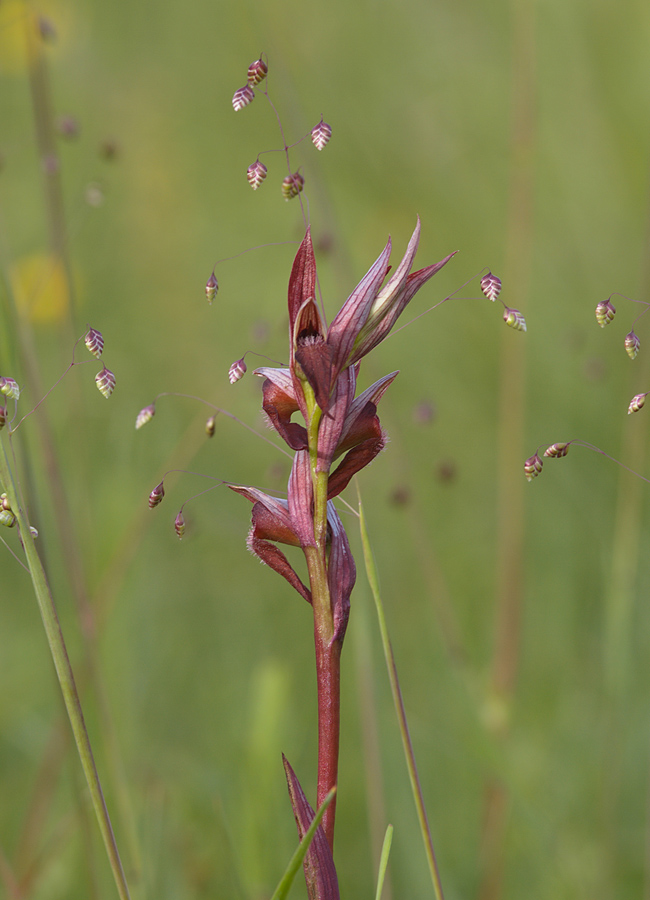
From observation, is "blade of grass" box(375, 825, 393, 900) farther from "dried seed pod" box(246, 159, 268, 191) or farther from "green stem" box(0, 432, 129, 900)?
"dried seed pod" box(246, 159, 268, 191)

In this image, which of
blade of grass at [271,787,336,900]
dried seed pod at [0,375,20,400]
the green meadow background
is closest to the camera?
blade of grass at [271,787,336,900]

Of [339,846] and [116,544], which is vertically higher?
[116,544]

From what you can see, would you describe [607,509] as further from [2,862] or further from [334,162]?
[2,862]

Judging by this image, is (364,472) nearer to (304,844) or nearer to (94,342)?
(94,342)

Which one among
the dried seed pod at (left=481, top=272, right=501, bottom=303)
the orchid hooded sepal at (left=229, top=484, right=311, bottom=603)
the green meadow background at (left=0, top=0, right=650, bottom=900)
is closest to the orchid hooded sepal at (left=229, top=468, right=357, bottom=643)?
the orchid hooded sepal at (left=229, top=484, right=311, bottom=603)

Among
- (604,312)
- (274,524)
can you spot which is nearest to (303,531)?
(274,524)

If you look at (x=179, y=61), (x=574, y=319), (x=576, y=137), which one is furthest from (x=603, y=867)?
(x=179, y=61)

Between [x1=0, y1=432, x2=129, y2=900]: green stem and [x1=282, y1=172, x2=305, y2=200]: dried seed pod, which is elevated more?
[x1=282, y1=172, x2=305, y2=200]: dried seed pod
